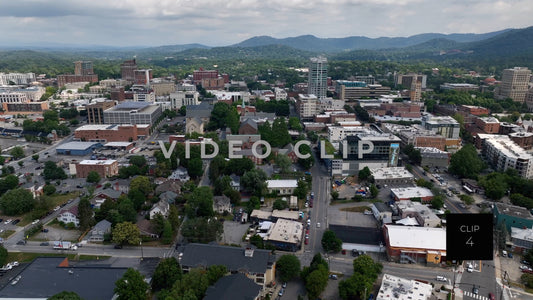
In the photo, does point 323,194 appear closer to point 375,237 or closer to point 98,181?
point 375,237

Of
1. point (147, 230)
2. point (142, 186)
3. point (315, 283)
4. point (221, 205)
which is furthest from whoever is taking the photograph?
point (142, 186)

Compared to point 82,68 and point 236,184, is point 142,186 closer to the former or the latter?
point 236,184

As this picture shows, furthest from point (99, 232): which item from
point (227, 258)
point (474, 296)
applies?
point (474, 296)

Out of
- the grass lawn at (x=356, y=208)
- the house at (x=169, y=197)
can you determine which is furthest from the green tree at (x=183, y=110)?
the grass lawn at (x=356, y=208)

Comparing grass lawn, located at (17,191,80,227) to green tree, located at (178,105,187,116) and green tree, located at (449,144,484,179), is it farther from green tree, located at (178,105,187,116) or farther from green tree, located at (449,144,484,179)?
green tree, located at (449,144,484,179)

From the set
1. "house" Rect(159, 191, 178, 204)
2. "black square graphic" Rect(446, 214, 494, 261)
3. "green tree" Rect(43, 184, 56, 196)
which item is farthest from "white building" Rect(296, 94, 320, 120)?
"black square graphic" Rect(446, 214, 494, 261)

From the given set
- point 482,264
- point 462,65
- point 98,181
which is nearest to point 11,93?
point 98,181
